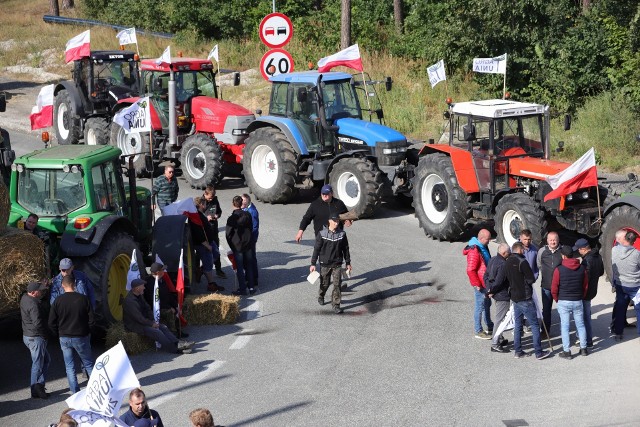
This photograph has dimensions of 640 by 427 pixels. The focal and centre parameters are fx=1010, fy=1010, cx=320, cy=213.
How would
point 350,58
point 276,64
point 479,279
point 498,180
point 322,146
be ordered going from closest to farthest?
1. point 479,279
2. point 498,180
3. point 322,146
4. point 350,58
5. point 276,64

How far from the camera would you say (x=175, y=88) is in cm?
2162

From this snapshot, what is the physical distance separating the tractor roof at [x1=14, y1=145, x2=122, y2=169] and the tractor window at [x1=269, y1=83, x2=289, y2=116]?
7.10 m

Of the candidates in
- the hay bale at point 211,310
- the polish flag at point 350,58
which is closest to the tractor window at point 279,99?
the polish flag at point 350,58

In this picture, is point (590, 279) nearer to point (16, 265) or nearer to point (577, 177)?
point (577, 177)

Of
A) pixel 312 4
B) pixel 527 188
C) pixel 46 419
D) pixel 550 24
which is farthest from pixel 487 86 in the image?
pixel 46 419

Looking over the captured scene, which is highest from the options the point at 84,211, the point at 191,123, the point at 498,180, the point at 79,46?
the point at 79,46

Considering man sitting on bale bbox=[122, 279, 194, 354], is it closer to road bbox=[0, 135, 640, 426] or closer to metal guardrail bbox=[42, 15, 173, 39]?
road bbox=[0, 135, 640, 426]

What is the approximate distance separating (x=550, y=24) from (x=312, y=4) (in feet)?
50.5

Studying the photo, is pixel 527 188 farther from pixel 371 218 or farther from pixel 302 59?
pixel 302 59

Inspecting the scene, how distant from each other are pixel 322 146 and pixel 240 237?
17.1 feet

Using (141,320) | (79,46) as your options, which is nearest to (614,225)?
(141,320)

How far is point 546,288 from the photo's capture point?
12.7 meters

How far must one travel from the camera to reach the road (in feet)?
34.6

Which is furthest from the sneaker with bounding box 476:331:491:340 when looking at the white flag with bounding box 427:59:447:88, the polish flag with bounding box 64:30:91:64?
the polish flag with bounding box 64:30:91:64
